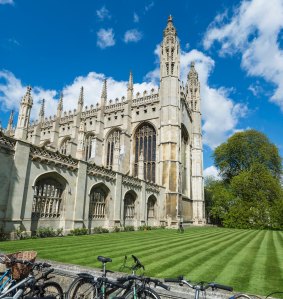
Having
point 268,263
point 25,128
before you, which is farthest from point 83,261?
point 25,128

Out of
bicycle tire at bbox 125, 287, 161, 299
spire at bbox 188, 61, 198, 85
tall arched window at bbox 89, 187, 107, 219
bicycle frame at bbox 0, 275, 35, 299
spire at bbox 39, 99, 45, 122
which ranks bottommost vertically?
bicycle tire at bbox 125, 287, 161, 299

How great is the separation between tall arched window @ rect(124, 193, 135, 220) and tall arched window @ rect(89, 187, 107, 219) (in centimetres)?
352

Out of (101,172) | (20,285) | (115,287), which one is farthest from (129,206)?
(20,285)

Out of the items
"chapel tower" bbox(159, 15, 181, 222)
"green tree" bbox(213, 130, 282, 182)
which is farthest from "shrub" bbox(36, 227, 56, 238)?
"green tree" bbox(213, 130, 282, 182)

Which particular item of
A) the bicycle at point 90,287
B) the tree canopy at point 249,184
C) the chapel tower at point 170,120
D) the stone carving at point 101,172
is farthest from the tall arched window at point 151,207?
the bicycle at point 90,287

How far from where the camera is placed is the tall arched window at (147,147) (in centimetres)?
3506

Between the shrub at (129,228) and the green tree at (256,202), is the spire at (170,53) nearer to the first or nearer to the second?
the green tree at (256,202)

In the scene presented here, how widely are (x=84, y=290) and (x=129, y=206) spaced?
20.0 metres

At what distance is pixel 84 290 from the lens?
454 cm

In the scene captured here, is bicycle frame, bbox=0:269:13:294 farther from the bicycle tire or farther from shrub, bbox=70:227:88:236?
shrub, bbox=70:227:88:236

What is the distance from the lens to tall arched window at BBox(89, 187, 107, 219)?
18875 mm

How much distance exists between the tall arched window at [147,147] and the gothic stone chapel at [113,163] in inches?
5.5

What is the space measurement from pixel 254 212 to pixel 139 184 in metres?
18.8

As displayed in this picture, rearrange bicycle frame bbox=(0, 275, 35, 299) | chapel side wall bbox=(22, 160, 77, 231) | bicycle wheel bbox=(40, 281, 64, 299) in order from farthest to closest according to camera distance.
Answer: chapel side wall bbox=(22, 160, 77, 231), bicycle wheel bbox=(40, 281, 64, 299), bicycle frame bbox=(0, 275, 35, 299)
